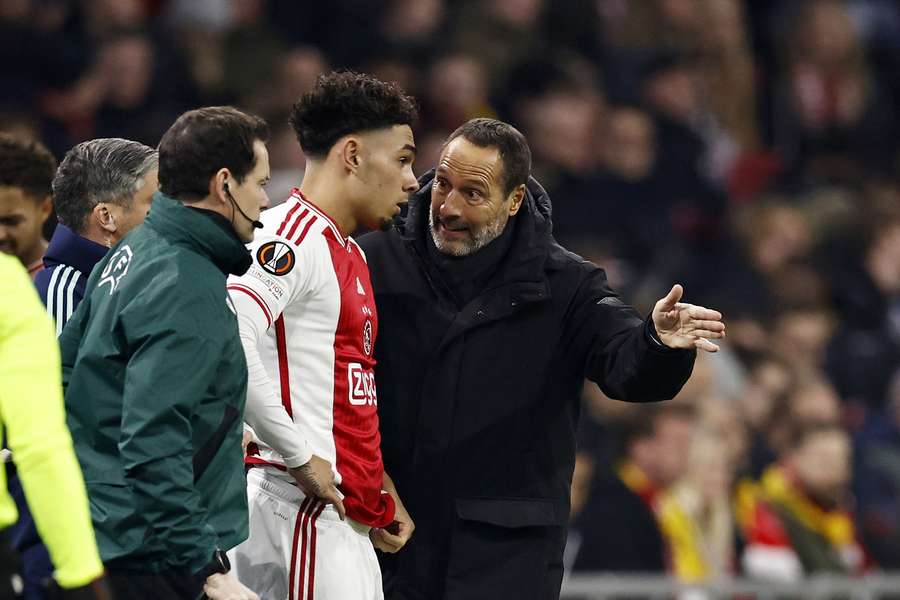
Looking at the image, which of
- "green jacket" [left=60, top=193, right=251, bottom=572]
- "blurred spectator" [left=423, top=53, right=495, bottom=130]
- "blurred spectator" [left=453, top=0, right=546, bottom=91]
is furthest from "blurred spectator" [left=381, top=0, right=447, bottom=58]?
"green jacket" [left=60, top=193, right=251, bottom=572]

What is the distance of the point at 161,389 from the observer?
12.8ft

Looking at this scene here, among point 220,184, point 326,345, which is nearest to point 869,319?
point 326,345

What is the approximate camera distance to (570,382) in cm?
532

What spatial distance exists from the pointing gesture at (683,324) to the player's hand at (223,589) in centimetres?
143

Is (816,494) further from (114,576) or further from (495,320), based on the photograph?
(114,576)

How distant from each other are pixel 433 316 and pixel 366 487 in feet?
2.12

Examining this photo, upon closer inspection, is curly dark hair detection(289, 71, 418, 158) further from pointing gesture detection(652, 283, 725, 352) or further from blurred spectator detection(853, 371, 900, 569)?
blurred spectator detection(853, 371, 900, 569)

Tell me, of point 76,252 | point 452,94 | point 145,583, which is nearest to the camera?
point 145,583

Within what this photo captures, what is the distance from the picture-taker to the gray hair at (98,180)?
15.6 feet

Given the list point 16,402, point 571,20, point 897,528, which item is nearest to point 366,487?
point 16,402

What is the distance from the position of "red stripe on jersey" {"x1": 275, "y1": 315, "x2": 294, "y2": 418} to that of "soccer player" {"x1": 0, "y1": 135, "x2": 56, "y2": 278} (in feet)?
2.44

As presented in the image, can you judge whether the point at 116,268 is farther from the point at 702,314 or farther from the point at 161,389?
the point at 702,314

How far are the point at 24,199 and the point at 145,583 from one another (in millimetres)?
1467

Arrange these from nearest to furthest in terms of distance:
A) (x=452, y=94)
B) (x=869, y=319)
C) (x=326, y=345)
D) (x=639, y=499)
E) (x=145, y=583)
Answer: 1. (x=145, y=583)
2. (x=326, y=345)
3. (x=639, y=499)
4. (x=452, y=94)
5. (x=869, y=319)
